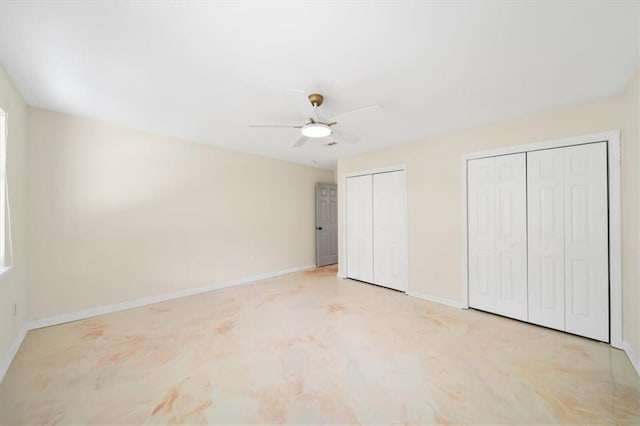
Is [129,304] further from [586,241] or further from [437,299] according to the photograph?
[586,241]

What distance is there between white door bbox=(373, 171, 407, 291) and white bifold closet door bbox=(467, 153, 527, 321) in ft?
3.24

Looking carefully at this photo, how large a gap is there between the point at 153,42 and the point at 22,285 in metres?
2.90

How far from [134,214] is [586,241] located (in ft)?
17.4

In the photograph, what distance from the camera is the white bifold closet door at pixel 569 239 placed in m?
2.61

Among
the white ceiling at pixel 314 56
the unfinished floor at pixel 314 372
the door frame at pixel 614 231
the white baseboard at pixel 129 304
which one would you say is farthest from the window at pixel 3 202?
the door frame at pixel 614 231

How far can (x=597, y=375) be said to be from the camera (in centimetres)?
206

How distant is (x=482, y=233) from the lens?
339 centimetres

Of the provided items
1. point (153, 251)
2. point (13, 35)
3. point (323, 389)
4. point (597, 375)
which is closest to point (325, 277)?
point (153, 251)

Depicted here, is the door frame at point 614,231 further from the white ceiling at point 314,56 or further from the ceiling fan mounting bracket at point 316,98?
the ceiling fan mounting bracket at point 316,98

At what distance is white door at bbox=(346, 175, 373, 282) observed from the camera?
475cm

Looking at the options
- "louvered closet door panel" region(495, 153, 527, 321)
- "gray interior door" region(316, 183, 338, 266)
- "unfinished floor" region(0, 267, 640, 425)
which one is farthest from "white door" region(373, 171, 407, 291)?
"gray interior door" region(316, 183, 338, 266)

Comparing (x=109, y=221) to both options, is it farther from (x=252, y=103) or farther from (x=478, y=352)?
(x=478, y=352)

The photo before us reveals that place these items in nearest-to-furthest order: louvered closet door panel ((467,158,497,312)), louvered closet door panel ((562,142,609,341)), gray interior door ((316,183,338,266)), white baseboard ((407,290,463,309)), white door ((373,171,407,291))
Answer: louvered closet door panel ((562,142,609,341))
louvered closet door panel ((467,158,497,312))
white baseboard ((407,290,463,309))
white door ((373,171,407,291))
gray interior door ((316,183,338,266))

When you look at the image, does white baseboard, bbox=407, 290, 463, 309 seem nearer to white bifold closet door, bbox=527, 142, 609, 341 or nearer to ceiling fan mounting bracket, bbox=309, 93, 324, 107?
white bifold closet door, bbox=527, 142, 609, 341
